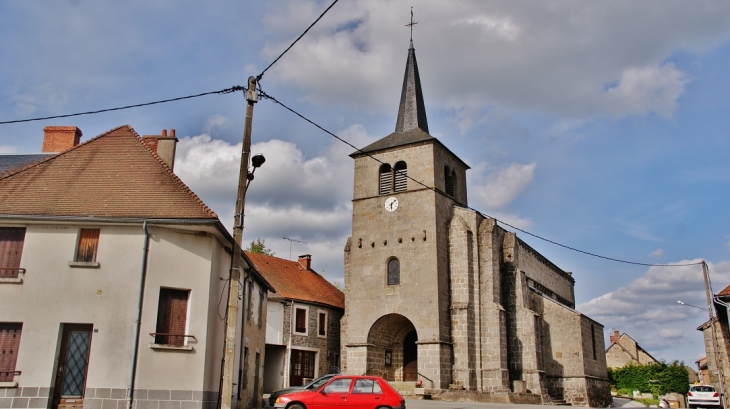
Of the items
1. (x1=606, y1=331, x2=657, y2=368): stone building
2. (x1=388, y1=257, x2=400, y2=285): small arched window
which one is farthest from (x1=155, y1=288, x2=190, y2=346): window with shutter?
(x1=606, y1=331, x2=657, y2=368): stone building

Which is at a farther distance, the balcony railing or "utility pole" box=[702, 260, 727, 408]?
"utility pole" box=[702, 260, 727, 408]

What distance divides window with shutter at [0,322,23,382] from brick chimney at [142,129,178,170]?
6170 millimetres

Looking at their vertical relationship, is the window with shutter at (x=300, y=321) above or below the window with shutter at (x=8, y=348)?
above

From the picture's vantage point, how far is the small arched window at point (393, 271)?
105 feet

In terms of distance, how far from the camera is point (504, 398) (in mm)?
28109

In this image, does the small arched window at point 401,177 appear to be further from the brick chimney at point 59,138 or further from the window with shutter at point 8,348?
the window with shutter at point 8,348

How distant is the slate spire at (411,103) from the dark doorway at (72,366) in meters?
24.2

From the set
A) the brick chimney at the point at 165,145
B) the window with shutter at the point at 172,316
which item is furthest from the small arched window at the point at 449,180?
the window with shutter at the point at 172,316

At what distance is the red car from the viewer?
15.4 metres

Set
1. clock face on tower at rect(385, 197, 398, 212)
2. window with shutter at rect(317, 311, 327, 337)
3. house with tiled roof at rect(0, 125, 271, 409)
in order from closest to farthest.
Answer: house with tiled roof at rect(0, 125, 271, 409)
clock face on tower at rect(385, 197, 398, 212)
window with shutter at rect(317, 311, 327, 337)

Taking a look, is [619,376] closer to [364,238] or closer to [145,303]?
[364,238]

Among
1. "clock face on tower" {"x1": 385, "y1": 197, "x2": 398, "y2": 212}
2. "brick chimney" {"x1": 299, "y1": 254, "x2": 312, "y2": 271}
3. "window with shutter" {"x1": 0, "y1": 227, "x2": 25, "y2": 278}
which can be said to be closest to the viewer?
"window with shutter" {"x1": 0, "y1": 227, "x2": 25, "y2": 278}

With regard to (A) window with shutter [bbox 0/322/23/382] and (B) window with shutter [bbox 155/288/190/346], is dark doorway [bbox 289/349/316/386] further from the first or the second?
(A) window with shutter [bbox 0/322/23/382]

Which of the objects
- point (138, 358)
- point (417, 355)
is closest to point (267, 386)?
point (417, 355)
